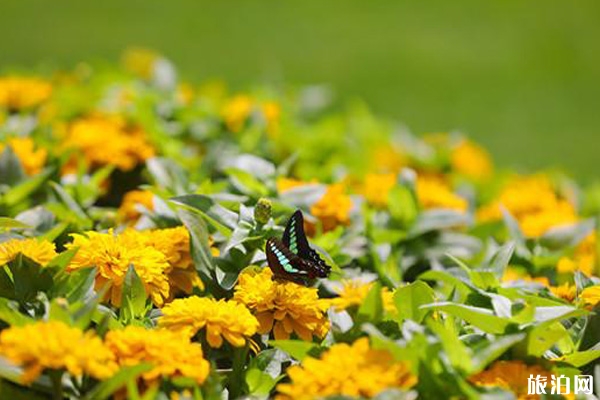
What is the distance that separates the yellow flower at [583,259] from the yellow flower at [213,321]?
3.04 feet

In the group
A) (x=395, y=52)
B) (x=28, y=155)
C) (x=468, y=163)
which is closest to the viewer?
(x=28, y=155)

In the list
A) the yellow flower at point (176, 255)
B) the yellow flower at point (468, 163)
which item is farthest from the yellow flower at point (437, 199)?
the yellow flower at point (176, 255)

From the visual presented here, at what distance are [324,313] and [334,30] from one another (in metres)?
5.18

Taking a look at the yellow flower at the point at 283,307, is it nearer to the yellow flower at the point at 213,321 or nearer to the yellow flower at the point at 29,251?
the yellow flower at the point at 213,321

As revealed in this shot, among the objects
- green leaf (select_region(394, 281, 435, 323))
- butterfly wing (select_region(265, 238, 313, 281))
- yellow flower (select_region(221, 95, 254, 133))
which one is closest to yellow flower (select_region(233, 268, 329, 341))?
butterfly wing (select_region(265, 238, 313, 281))

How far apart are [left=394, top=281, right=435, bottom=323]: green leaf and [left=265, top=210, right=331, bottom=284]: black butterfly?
0.16m

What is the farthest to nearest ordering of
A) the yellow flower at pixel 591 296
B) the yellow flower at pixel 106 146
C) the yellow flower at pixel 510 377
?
the yellow flower at pixel 106 146 < the yellow flower at pixel 591 296 < the yellow flower at pixel 510 377

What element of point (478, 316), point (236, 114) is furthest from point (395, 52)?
point (478, 316)

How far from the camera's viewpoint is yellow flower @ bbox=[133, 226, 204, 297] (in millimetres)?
2150

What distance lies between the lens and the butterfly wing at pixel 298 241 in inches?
78.9

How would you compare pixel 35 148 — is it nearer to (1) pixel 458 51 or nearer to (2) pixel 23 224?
(2) pixel 23 224

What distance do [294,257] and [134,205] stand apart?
0.73 m

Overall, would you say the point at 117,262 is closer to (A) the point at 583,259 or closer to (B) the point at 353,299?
(B) the point at 353,299

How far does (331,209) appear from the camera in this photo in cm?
257
